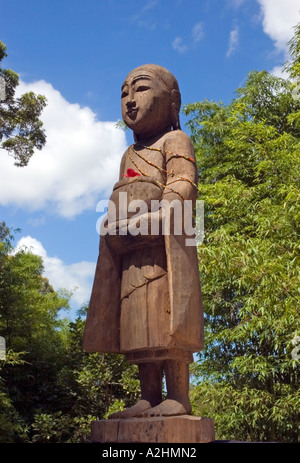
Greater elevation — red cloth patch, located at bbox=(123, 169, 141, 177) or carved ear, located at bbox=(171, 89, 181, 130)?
carved ear, located at bbox=(171, 89, 181, 130)

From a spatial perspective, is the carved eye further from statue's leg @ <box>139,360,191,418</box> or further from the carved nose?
statue's leg @ <box>139,360,191,418</box>

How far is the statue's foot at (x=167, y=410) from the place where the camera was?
2.67m

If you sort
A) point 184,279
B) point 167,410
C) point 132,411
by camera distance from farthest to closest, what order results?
1. point 184,279
2. point 132,411
3. point 167,410

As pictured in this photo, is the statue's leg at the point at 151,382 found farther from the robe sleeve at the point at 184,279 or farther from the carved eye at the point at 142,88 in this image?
the carved eye at the point at 142,88

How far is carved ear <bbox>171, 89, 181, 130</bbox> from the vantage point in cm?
349

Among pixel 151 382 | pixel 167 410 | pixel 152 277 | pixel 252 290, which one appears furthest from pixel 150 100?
pixel 252 290

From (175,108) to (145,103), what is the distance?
0.25m

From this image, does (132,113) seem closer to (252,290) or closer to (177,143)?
(177,143)

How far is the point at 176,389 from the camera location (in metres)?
2.86

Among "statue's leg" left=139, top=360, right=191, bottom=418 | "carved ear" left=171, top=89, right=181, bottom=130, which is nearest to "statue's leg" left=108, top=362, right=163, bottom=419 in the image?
"statue's leg" left=139, top=360, right=191, bottom=418

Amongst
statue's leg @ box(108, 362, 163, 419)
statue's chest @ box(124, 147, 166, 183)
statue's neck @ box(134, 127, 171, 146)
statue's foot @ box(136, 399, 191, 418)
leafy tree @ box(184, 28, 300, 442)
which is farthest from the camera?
leafy tree @ box(184, 28, 300, 442)

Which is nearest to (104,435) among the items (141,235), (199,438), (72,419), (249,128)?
(199,438)
